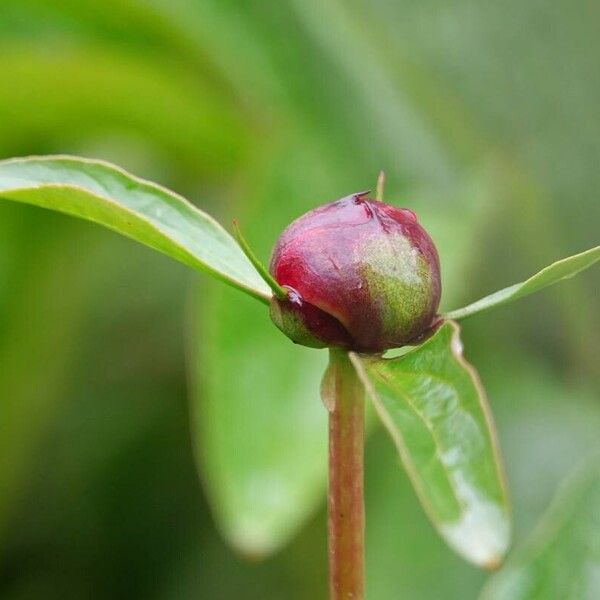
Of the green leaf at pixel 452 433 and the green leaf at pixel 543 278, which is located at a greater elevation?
the green leaf at pixel 543 278

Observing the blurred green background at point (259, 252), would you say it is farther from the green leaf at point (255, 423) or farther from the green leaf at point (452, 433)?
the green leaf at point (452, 433)

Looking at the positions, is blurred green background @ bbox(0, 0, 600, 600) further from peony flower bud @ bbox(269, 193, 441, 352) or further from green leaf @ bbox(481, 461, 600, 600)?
peony flower bud @ bbox(269, 193, 441, 352)

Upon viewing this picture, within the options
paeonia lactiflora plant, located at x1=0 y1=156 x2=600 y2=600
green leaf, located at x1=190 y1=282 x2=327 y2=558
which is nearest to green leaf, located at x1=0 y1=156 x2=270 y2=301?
paeonia lactiflora plant, located at x1=0 y1=156 x2=600 y2=600

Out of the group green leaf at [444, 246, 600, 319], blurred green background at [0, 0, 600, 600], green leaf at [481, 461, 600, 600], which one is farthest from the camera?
blurred green background at [0, 0, 600, 600]

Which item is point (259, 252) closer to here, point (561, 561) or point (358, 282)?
point (561, 561)

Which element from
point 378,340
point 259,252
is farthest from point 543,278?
point 259,252

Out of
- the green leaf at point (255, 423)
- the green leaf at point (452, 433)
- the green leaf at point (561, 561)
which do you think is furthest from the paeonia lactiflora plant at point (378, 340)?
the green leaf at point (255, 423)
